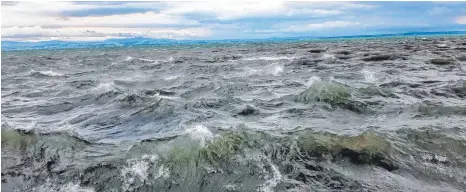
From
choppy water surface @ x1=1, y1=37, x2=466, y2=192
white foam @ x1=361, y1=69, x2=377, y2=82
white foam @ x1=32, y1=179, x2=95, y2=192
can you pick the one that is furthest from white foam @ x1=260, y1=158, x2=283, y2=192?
white foam @ x1=361, y1=69, x2=377, y2=82

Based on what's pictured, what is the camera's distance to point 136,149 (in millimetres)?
11023

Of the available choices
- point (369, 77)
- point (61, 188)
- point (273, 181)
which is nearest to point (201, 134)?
point (273, 181)

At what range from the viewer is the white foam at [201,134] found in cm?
1141

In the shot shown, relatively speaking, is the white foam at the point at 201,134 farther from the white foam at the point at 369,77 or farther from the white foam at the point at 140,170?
the white foam at the point at 369,77

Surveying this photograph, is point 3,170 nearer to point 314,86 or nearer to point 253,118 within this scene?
point 253,118

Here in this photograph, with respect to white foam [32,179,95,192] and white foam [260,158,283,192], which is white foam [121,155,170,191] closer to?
white foam [32,179,95,192]

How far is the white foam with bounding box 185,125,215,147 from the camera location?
11.4 meters

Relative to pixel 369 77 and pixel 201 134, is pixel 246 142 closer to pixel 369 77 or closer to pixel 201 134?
pixel 201 134

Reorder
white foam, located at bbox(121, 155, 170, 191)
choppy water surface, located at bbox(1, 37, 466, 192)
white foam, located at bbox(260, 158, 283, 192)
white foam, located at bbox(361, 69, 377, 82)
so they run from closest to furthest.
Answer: white foam, located at bbox(260, 158, 283, 192), choppy water surface, located at bbox(1, 37, 466, 192), white foam, located at bbox(121, 155, 170, 191), white foam, located at bbox(361, 69, 377, 82)

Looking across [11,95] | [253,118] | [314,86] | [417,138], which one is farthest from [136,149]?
[11,95]

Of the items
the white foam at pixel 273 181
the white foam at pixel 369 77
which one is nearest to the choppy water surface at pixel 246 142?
the white foam at pixel 273 181

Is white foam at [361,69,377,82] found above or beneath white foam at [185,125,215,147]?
beneath

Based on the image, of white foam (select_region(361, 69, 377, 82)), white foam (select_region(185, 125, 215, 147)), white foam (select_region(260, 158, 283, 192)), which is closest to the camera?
white foam (select_region(260, 158, 283, 192))

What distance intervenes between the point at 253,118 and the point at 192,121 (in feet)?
7.09
